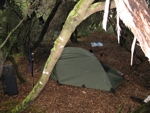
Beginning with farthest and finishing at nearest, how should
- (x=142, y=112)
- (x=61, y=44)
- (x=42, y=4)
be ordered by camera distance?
(x=42, y=4) → (x=142, y=112) → (x=61, y=44)

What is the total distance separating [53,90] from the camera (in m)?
8.64

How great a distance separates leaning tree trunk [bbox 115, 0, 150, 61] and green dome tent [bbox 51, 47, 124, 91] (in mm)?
7435

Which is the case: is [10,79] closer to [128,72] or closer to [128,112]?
[128,112]

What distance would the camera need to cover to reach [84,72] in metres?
9.09

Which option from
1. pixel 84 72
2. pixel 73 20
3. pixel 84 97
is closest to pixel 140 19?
pixel 73 20

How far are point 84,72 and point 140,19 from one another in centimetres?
781

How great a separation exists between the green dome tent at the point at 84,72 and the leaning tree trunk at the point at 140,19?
24.4ft

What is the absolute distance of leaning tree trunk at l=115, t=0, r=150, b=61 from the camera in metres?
1.33

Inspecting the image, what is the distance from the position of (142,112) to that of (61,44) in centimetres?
317

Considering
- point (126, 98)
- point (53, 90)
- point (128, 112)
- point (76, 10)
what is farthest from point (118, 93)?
point (76, 10)

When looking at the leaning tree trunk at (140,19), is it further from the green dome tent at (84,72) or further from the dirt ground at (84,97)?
the green dome tent at (84,72)

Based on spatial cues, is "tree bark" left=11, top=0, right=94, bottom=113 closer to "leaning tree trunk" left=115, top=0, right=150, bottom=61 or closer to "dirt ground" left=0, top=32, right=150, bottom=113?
"leaning tree trunk" left=115, top=0, right=150, bottom=61

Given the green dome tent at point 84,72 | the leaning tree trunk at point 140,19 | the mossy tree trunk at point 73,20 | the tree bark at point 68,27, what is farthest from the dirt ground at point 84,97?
the leaning tree trunk at point 140,19

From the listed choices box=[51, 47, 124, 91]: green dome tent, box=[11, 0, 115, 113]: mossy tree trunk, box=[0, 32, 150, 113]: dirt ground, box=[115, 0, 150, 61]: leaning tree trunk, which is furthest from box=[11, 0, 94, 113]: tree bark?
box=[51, 47, 124, 91]: green dome tent
